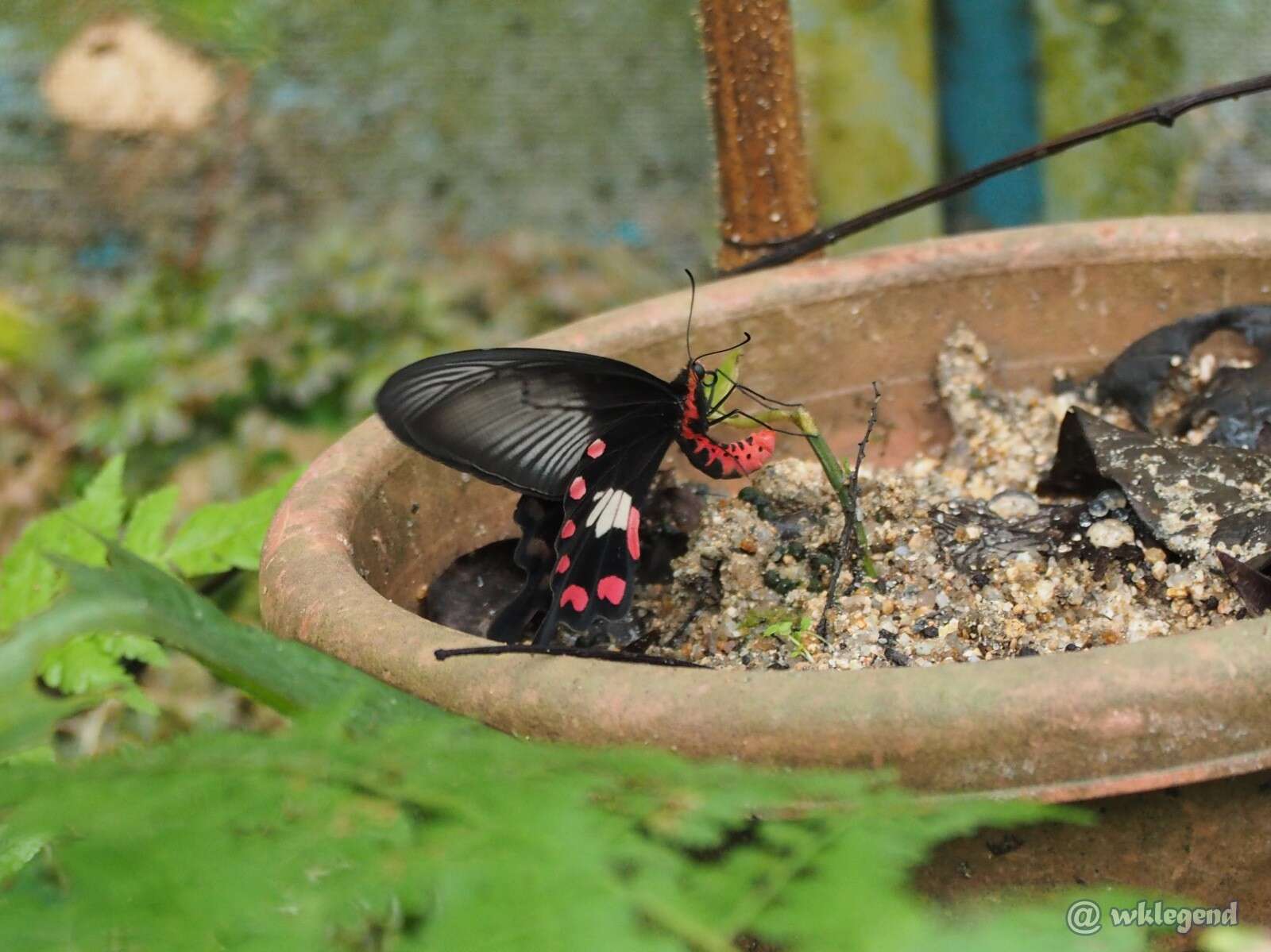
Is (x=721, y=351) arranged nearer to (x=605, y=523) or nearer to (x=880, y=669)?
(x=605, y=523)

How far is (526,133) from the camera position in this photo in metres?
3.22

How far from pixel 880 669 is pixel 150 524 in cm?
131

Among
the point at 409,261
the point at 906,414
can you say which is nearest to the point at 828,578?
the point at 906,414

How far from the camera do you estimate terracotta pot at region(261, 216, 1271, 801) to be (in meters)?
0.83

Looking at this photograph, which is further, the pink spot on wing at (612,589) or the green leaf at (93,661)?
the green leaf at (93,661)

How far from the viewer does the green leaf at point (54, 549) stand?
1840 mm

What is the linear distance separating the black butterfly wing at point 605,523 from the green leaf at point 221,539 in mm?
631

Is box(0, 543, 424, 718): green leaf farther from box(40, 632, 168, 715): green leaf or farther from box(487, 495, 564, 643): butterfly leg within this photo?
box(40, 632, 168, 715): green leaf

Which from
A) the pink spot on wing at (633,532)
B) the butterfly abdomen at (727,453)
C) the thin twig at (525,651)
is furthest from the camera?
the butterfly abdomen at (727,453)

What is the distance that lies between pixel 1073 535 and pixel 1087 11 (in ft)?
6.39

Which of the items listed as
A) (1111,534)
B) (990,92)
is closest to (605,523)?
(1111,534)

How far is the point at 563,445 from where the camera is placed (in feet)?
4.21

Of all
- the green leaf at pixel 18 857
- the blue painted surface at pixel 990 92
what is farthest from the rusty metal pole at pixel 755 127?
the blue painted surface at pixel 990 92

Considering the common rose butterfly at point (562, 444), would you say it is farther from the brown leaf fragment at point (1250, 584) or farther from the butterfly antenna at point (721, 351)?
the brown leaf fragment at point (1250, 584)
